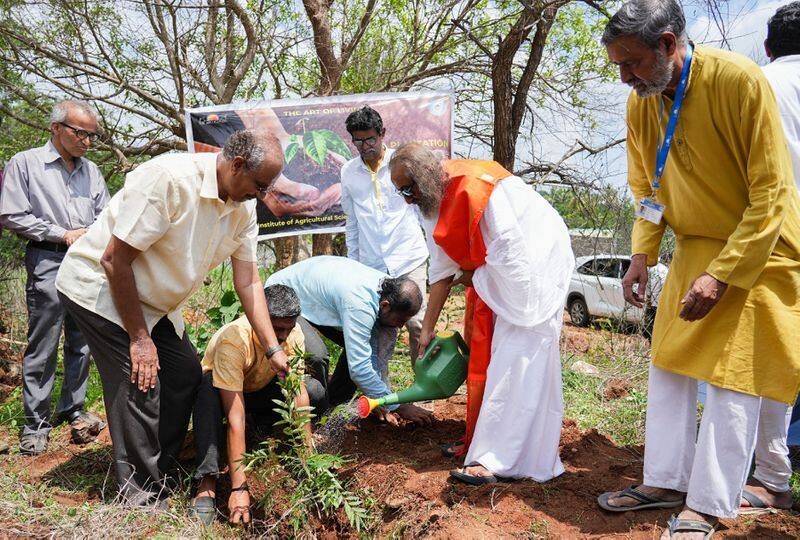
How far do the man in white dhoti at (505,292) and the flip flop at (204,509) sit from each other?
3.76 feet

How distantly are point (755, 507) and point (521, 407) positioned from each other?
99 centimetres

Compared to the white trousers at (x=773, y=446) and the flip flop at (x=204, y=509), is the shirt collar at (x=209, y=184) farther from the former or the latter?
the white trousers at (x=773, y=446)

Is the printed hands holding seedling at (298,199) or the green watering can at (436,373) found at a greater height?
the printed hands holding seedling at (298,199)

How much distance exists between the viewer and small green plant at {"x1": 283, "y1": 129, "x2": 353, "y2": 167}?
589cm

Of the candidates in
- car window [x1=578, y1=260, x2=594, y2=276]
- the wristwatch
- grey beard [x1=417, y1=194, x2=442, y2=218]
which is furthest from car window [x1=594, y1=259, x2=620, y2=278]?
the wristwatch

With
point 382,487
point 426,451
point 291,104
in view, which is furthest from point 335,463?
point 291,104

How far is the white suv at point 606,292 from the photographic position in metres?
5.64

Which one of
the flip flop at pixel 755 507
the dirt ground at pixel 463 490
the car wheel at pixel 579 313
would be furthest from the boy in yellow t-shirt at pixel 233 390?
the car wheel at pixel 579 313

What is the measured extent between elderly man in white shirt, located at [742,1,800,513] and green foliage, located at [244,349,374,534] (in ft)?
5.37

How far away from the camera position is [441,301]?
3.27 metres

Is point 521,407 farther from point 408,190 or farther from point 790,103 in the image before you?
point 790,103

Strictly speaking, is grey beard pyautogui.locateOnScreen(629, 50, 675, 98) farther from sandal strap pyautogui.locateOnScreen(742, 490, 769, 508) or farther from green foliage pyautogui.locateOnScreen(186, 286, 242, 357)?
green foliage pyautogui.locateOnScreen(186, 286, 242, 357)

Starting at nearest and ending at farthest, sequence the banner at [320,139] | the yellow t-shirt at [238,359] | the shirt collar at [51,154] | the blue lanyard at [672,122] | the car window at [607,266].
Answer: the blue lanyard at [672,122], the yellow t-shirt at [238,359], the shirt collar at [51,154], the banner at [320,139], the car window at [607,266]

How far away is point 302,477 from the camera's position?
321 centimetres
